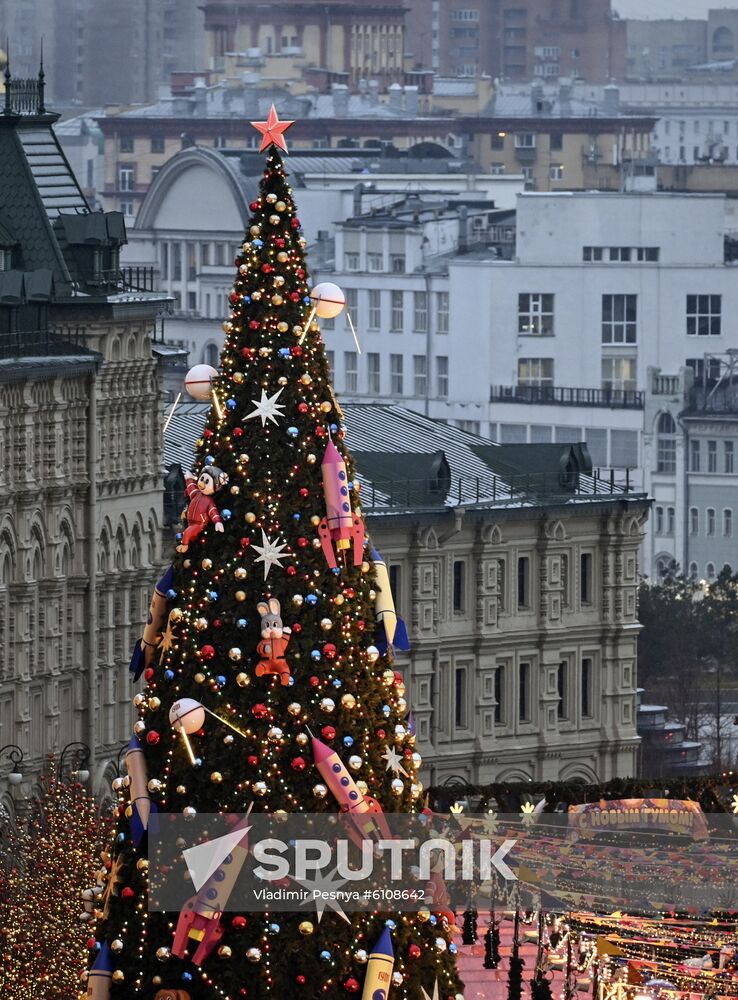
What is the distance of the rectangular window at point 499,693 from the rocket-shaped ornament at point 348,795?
74.3 meters

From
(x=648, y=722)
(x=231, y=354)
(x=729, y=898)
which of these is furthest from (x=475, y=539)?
(x=231, y=354)

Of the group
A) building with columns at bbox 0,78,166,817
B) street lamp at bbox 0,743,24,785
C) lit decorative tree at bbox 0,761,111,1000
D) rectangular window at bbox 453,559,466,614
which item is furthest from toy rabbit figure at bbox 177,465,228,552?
rectangular window at bbox 453,559,466,614

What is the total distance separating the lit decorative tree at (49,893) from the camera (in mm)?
83875

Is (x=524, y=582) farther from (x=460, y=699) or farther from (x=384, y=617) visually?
(x=384, y=617)

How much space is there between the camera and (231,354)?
215ft

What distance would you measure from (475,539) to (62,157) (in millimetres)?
19412

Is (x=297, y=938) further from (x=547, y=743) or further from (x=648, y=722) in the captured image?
(x=648, y=722)

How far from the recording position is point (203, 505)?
64812 mm

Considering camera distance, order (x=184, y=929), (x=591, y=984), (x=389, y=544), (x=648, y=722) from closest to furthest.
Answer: (x=184, y=929), (x=591, y=984), (x=389, y=544), (x=648, y=722)

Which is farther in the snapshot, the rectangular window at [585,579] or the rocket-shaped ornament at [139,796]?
the rectangular window at [585,579]

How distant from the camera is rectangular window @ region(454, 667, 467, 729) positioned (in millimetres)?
137712

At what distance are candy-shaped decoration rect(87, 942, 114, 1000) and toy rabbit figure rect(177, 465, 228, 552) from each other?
4.36m

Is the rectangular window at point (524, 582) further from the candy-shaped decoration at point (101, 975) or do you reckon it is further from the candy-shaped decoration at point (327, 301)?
the candy-shaped decoration at point (101, 975)

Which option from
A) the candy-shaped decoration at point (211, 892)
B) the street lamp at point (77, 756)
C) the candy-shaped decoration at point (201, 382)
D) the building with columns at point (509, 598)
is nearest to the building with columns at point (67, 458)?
the street lamp at point (77, 756)
